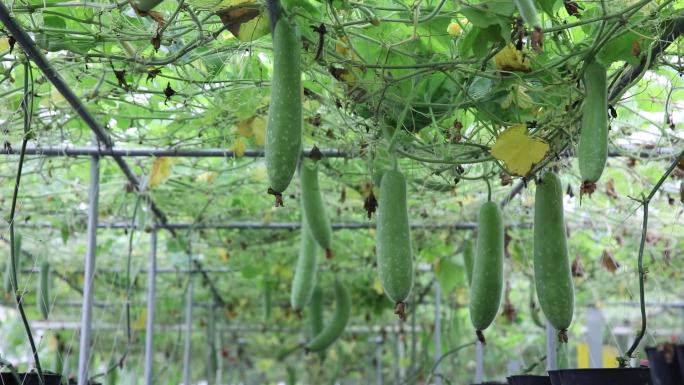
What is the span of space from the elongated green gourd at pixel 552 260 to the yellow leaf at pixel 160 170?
2.06 metres

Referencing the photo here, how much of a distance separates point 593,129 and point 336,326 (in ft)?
10.7

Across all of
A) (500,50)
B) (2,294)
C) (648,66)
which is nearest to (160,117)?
(500,50)

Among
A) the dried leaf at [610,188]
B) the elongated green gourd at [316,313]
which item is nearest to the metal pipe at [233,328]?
the elongated green gourd at [316,313]

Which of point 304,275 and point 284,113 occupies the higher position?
point 284,113

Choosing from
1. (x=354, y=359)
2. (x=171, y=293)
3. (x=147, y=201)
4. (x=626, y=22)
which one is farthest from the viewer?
(x=354, y=359)

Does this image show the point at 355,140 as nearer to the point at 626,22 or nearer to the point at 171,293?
the point at 626,22

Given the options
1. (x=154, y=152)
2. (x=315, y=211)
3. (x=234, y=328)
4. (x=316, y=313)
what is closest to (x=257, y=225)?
(x=316, y=313)

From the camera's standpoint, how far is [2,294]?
306 inches

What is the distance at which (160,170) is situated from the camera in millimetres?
3957

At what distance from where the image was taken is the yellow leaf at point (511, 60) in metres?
2.20

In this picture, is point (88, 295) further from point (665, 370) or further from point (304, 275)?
point (665, 370)

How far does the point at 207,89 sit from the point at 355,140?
58cm

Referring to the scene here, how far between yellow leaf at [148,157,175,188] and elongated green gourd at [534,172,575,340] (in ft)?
6.77

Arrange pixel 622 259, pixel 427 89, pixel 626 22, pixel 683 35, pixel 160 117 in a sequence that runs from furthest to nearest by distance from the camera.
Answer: pixel 622 259 < pixel 160 117 < pixel 427 89 < pixel 683 35 < pixel 626 22
